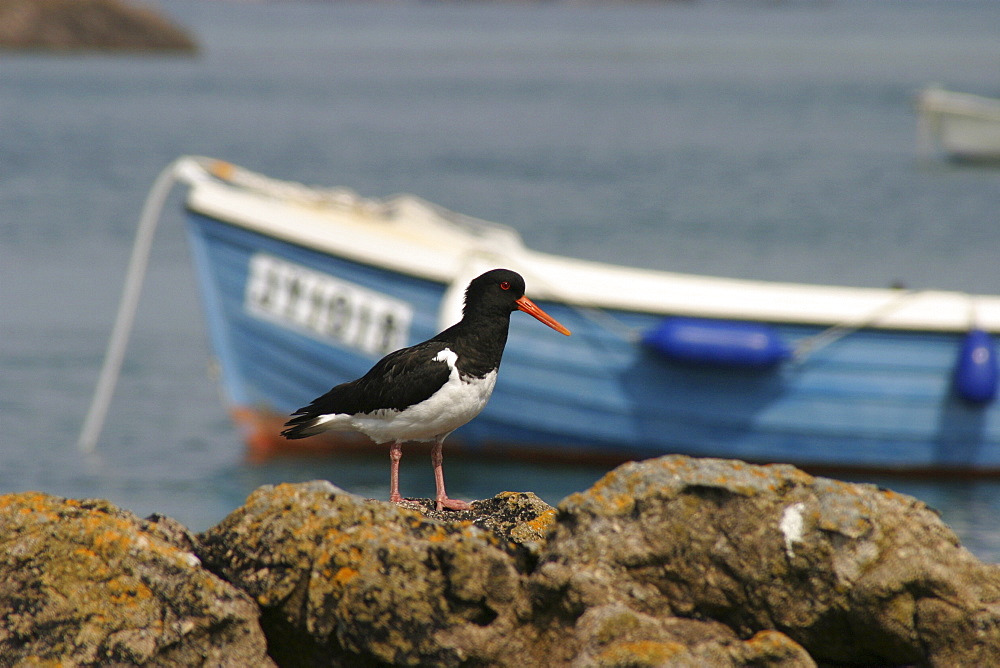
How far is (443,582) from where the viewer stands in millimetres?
3996

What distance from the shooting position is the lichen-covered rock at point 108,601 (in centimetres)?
387

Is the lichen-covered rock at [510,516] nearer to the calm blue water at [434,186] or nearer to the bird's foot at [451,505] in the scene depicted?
the bird's foot at [451,505]

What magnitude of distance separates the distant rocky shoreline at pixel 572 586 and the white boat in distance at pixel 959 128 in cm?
3936

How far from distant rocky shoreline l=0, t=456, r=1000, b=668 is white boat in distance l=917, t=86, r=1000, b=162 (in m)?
39.4

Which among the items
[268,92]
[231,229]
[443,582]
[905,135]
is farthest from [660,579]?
[268,92]

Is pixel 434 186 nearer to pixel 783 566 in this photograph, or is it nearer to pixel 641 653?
pixel 783 566

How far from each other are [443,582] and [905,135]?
50.1m

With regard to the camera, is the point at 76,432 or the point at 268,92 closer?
the point at 76,432

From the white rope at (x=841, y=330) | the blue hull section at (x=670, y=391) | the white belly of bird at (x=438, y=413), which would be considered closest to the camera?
the white belly of bird at (x=438, y=413)

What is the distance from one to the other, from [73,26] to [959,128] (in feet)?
208

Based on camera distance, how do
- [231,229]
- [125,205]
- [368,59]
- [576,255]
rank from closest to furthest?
[231,229] < [576,255] < [125,205] < [368,59]

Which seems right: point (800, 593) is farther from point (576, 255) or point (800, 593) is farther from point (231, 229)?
point (576, 255)

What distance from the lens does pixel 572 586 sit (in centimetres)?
392

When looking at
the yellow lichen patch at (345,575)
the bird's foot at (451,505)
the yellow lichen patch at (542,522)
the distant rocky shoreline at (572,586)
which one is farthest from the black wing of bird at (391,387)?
the yellow lichen patch at (345,575)
